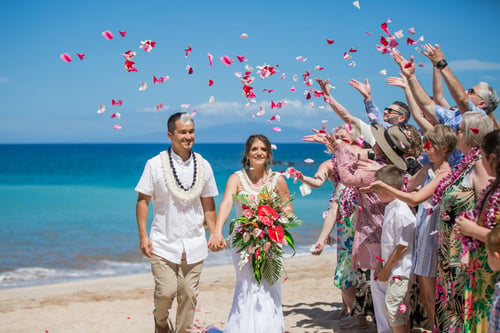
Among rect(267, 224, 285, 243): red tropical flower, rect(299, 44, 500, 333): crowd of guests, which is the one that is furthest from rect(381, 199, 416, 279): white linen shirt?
rect(267, 224, 285, 243): red tropical flower

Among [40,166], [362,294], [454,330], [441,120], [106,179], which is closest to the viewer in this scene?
[454,330]

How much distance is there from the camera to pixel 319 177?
6.98m

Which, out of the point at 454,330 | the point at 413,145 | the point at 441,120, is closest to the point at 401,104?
the point at 413,145

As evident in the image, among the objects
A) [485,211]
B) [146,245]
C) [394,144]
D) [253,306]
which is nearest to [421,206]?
[394,144]

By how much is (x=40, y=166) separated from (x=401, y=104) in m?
66.1

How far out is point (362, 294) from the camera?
22.9 ft

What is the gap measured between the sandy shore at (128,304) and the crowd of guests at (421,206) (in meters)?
1.21

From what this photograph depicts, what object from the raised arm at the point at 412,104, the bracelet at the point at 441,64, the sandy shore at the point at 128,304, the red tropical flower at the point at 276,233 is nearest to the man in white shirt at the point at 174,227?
the red tropical flower at the point at 276,233

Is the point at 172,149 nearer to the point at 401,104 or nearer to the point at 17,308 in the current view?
the point at 401,104

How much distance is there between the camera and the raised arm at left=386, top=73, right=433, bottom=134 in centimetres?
571

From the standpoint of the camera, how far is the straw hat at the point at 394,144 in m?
5.89

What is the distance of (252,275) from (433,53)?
2.79m

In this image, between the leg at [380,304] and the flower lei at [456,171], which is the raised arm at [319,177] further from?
the flower lei at [456,171]

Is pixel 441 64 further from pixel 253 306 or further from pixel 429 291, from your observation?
pixel 253 306
